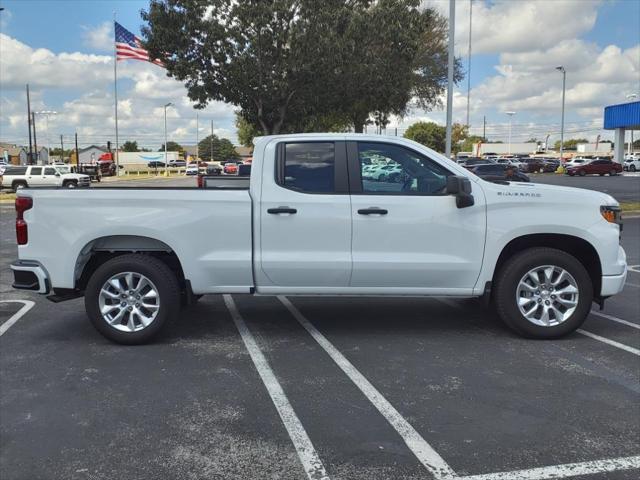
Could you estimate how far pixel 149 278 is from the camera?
5.41m

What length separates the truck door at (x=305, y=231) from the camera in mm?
5367

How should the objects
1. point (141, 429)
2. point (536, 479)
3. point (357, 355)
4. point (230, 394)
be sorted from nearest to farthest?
point (536, 479) → point (141, 429) → point (230, 394) → point (357, 355)

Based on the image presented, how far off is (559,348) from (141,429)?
3.71m

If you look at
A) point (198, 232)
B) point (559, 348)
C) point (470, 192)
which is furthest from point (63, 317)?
point (559, 348)

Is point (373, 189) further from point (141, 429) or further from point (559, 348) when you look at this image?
point (141, 429)

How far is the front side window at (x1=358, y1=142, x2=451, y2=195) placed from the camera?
18.0 feet

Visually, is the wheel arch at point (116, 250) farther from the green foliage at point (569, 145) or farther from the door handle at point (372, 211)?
the green foliage at point (569, 145)

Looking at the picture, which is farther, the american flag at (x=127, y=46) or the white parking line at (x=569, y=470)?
the american flag at (x=127, y=46)

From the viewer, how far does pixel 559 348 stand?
5422mm

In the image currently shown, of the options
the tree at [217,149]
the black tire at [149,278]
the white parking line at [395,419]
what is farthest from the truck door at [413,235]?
the tree at [217,149]

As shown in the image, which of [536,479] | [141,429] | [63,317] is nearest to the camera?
[536,479]

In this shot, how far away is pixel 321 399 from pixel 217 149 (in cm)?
14768

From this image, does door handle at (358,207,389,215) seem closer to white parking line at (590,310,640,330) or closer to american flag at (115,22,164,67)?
white parking line at (590,310,640,330)

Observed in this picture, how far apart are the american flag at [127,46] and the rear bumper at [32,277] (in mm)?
22428
